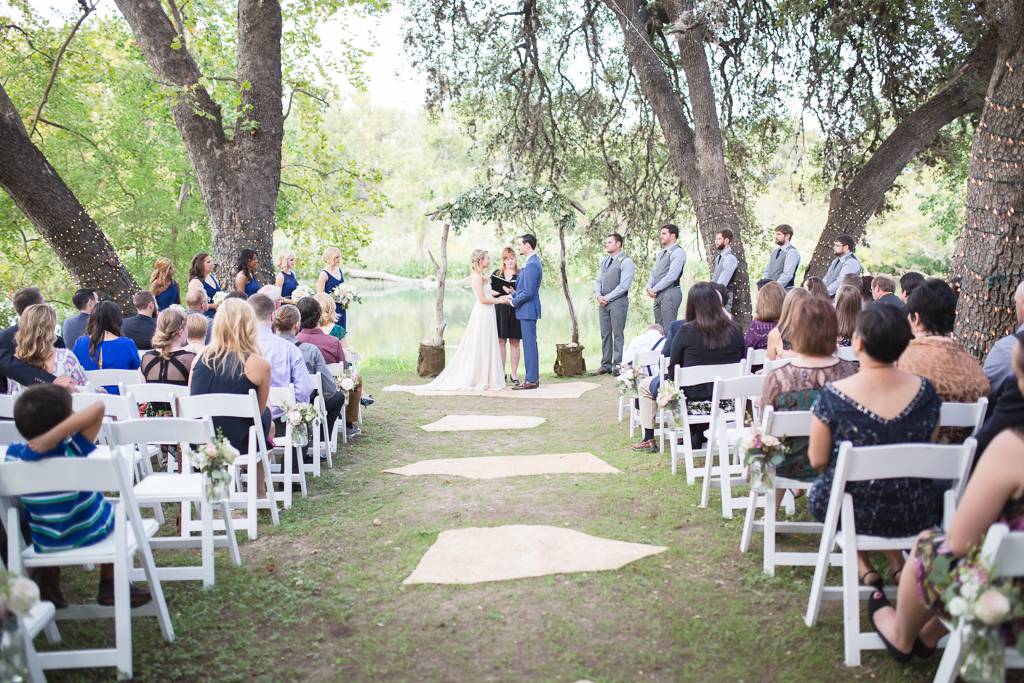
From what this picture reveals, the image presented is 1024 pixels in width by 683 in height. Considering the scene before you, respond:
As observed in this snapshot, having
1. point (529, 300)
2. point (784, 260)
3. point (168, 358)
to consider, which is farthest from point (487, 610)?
point (784, 260)

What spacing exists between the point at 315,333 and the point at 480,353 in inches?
143

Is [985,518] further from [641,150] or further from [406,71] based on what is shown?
[641,150]

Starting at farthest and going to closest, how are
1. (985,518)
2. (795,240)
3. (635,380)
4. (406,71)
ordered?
(795,240)
(406,71)
(635,380)
(985,518)

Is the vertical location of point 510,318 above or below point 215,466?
above

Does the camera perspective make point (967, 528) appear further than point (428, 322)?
No

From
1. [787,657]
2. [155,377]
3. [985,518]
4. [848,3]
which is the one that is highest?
[848,3]

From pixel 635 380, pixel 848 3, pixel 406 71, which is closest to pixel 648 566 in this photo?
pixel 635 380

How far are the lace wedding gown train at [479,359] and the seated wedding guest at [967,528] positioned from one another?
730 centimetres

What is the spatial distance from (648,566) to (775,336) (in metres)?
2.07

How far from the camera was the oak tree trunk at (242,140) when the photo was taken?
29.4 ft

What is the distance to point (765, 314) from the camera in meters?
5.57

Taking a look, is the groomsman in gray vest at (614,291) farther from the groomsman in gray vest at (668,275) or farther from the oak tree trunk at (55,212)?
the oak tree trunk at (55,212)

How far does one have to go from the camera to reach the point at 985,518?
2.13 metres

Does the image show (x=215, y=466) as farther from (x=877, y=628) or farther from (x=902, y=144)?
(x=902, y=144)
